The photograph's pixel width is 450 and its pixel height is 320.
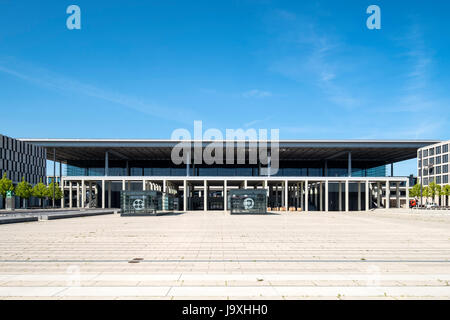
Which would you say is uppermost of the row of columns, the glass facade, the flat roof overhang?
the flat roof overhang

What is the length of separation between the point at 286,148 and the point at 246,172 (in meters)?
16.7

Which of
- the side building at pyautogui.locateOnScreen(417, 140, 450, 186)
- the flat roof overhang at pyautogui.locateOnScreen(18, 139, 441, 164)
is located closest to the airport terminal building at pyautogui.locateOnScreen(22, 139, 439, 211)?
the flat roof overhang at pyautogui.locateOnScreen(18, 139, 441, 164)

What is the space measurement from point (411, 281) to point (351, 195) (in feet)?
201

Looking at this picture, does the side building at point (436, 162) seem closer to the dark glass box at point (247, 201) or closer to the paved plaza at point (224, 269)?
the dark glass box at point (247, 201)

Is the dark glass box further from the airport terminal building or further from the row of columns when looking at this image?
the airport terminal building

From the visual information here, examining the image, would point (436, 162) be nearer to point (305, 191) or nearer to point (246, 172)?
point (305, 191)

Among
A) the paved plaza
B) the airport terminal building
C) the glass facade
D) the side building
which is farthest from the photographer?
the side building

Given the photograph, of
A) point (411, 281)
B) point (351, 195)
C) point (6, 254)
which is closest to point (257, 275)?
point (411, 281)

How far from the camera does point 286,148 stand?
6562 cm

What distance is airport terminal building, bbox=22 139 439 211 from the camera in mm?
60781

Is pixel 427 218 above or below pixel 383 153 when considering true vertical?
below

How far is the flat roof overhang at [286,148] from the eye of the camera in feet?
208
